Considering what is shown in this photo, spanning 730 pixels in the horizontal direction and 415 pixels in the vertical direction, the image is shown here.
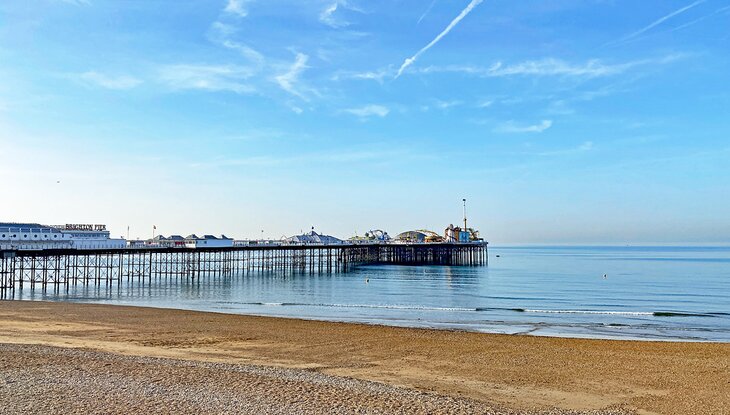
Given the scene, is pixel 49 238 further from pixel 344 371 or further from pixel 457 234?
pixel 457 234

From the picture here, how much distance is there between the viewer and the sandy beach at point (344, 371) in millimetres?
8758

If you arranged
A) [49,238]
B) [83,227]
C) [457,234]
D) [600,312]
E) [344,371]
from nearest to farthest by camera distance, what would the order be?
1. [344,371]
2. [600,312]
3. [49,238]
4. [83,227]
5. [457,234]

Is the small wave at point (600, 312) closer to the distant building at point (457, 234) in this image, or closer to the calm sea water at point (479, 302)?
the calm sea water at point (479, 302)

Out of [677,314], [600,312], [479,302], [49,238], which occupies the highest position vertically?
[49,238]

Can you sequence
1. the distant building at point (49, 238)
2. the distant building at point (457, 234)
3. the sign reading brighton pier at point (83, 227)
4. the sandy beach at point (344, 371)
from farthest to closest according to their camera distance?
the distant building at point (457, 234) < the sign reading brighton pier at point (83, 227) < the distant building at point (49, 238) < the sandy beach at point (344, 371)

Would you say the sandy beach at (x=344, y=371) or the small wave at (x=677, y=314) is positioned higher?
the sandy beach at (x=344, y=371)

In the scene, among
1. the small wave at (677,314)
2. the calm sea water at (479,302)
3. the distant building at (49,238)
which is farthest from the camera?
the distant building at (49,238)

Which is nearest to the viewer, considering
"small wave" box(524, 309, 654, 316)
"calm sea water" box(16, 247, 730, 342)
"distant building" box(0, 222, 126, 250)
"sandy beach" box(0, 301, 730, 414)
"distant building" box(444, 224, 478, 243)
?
"sandy beach" box(0, 301, 730, 414)

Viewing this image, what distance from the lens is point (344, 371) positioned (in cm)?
1235

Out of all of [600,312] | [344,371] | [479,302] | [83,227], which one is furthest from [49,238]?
[344,371]

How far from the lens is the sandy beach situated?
28.7 feet

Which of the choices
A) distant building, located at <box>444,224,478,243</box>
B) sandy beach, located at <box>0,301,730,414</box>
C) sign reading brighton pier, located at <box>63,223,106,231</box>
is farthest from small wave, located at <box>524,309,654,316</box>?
distant building, located at <box>444,224,478,243</box>

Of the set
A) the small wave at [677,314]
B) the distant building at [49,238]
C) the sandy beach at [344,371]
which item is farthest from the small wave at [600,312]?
the distant building at [49,238]

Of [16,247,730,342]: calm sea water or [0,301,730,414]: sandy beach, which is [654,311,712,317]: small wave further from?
[0,301,730,414]: sandy beach
